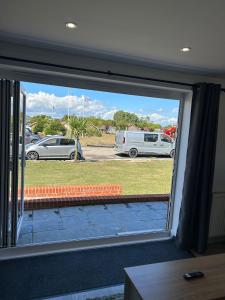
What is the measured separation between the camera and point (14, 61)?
7.30 ft

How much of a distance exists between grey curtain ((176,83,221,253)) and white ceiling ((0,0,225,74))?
0.49 metres

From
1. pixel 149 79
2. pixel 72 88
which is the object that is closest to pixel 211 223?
pixel 149 79

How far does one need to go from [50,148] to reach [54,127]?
0.88ft

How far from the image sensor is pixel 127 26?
1.76 m

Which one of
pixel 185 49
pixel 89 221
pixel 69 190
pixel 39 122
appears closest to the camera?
pixel 185 49

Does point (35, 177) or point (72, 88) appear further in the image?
point (35, 177)

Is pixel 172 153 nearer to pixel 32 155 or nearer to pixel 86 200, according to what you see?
pixel 86 200

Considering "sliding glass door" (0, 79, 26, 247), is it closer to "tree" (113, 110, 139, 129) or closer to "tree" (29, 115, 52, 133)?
"tree" (29, 115, 52, 133)

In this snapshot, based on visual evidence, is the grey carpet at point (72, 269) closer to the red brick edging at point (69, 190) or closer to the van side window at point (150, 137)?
the red brick edging at point (69, 190)

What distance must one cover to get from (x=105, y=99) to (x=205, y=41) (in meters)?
1.33

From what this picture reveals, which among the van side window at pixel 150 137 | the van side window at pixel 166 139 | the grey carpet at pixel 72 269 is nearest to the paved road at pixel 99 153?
the van side window at pixel 150 137

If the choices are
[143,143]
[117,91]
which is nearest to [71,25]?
[117,91]

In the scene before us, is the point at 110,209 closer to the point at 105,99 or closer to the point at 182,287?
the point at 105,99

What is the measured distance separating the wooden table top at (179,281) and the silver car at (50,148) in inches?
66.8
